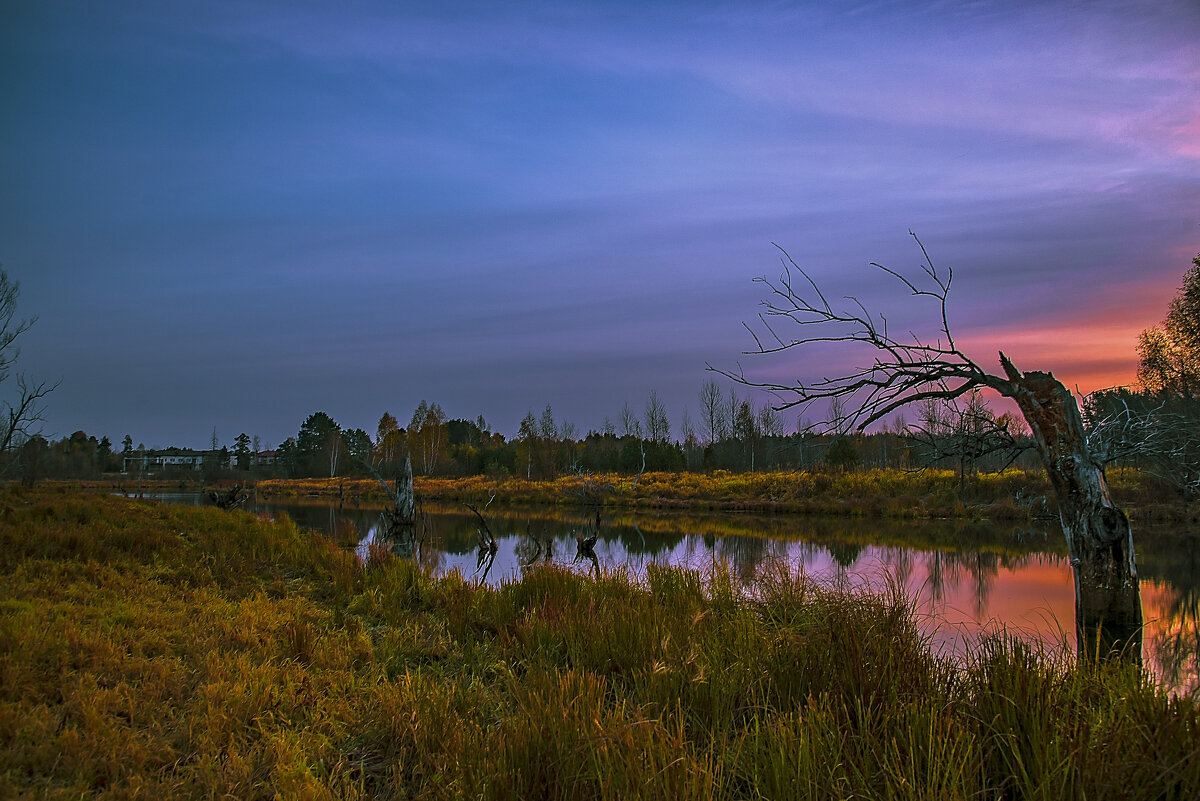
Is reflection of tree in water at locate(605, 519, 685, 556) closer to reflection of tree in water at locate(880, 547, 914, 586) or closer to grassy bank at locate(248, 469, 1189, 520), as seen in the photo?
grassy bank at locate(248, 469, 1189, 520)

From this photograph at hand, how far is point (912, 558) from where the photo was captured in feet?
54.5

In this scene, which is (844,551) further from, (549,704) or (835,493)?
(835,493)

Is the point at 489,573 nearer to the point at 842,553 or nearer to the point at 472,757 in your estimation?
the point at 842,553

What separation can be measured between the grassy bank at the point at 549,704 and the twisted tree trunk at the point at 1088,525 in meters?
2.47

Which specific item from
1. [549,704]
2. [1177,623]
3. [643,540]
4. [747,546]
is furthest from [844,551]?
[549,704]

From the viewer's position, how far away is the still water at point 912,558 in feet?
26.0

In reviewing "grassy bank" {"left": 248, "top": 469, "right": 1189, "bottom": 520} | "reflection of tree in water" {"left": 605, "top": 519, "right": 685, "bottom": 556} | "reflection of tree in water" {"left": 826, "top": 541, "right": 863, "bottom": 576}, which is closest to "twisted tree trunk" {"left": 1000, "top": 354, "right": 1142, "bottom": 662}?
"reflection of tree in water" {"left": 826, "top": 541, "right": 863, "bottom": 576}

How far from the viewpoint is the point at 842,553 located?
699 inches

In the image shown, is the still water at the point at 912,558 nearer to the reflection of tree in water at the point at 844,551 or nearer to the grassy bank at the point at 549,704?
the reflection of tree in water at the point at 844,551

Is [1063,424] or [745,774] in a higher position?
[1063,424]

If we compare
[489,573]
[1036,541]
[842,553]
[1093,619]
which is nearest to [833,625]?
[1093,619]

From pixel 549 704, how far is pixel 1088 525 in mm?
5387

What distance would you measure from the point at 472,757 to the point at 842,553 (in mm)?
16709

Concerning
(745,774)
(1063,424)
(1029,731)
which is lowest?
(745,774)
